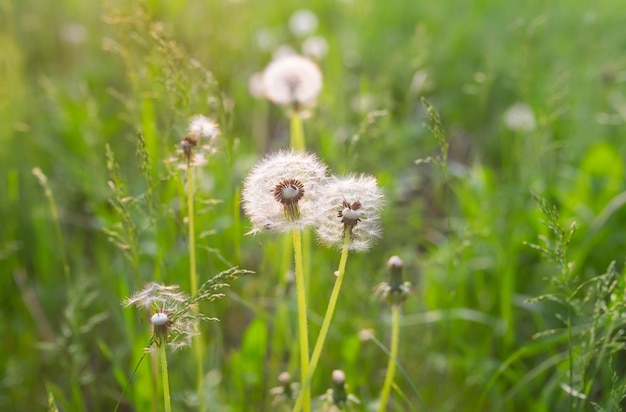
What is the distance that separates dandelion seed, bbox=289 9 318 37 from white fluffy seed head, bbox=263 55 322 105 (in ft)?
6.61

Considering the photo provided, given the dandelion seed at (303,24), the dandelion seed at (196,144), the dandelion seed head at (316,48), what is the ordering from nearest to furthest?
the dandelion seed at (196,144)
the dandelion seed head at (316,48)
the dandelion seed at (303,24)

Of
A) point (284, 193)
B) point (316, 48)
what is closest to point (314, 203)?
point (284, 193)

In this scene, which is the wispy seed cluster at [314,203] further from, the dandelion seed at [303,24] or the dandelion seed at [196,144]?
the dandelion seed at [303,24]

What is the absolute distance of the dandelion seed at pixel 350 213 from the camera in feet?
3.99

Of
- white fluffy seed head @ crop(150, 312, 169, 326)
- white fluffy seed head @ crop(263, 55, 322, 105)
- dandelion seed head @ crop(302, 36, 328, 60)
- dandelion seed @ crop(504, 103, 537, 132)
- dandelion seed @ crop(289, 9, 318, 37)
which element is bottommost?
white fluffy seed head @ crop(150, 312, 169, 326)

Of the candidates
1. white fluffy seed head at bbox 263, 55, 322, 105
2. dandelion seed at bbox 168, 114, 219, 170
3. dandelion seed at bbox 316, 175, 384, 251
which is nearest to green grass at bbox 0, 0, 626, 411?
dandelion seed at bbox 168, 114, 219, 170

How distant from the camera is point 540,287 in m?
2.39

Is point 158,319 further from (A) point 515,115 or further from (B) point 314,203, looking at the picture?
(A) point 515,115

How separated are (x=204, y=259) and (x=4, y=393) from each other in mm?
734

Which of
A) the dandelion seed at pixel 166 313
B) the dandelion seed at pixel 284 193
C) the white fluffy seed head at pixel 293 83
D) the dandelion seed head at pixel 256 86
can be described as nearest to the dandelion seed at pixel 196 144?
the dandelion seed at pixel 284 193

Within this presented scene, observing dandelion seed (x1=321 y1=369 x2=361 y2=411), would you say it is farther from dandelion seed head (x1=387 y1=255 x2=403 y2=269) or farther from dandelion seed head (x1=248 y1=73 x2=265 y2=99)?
dandelion seed head (x1=248 y1=73 x2=265 y2=99)

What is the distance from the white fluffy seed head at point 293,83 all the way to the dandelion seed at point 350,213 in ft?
3.02

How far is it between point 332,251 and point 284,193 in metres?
1.26

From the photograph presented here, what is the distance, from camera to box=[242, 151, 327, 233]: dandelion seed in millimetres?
1219
